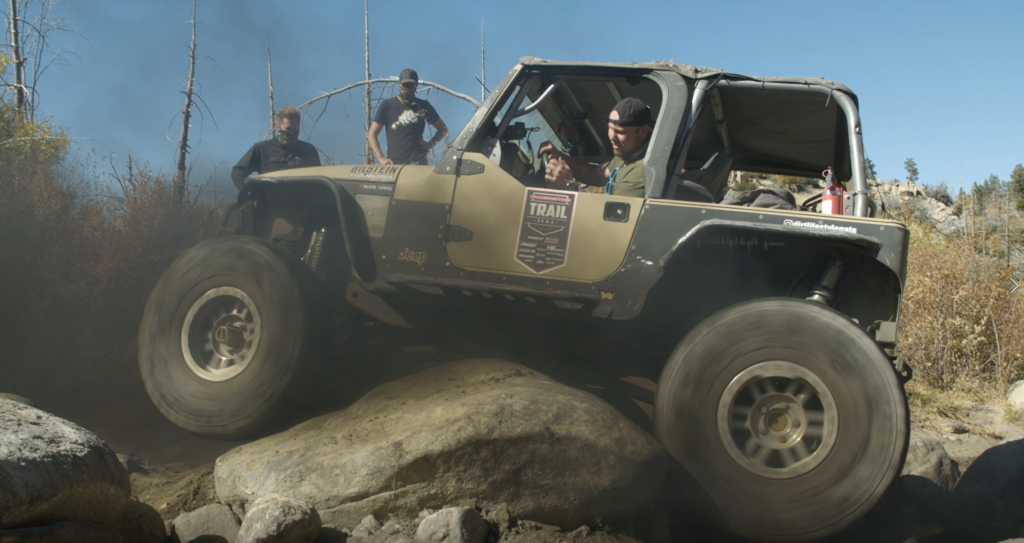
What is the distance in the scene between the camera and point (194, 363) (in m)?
3.90

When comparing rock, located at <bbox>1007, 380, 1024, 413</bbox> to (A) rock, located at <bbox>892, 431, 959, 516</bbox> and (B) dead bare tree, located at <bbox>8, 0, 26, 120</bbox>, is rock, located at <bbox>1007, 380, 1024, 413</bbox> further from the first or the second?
(B) dead bare tree, located at <bbox>8, 0, 26, 120</bbox>

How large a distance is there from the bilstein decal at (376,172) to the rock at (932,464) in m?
Answer: 3.95

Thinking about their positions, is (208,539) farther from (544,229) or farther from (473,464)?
(544,229)

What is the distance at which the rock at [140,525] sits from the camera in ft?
8.83

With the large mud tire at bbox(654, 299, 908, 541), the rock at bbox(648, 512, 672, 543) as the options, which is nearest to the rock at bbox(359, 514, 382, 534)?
the rock at bbox(648, 512, 672, 543)

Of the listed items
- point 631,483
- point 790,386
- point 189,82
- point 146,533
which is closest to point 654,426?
point 631,483

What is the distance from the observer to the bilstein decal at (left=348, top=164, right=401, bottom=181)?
13.3 ft

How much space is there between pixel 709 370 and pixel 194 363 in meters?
2.83

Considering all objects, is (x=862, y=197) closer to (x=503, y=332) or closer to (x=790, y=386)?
(x=790, y=386)

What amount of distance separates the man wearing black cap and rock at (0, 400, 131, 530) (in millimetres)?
2956

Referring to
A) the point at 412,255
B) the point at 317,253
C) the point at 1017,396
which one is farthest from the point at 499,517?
the point at 1017,396

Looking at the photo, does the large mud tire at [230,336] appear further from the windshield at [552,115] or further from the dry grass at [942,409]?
the dry grass at [942,409]

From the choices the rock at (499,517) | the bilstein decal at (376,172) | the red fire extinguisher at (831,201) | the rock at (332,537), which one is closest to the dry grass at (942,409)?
the red fire extinguisher at (831,201)

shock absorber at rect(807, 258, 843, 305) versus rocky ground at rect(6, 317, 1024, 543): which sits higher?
shock absorber at rect(807, 258, 843, 305)
